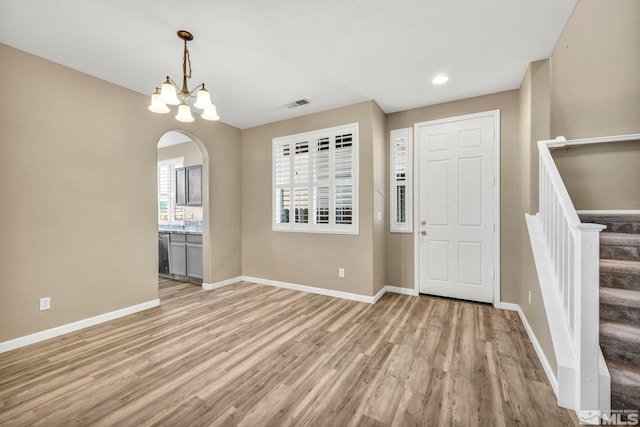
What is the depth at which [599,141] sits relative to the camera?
2.45 metres

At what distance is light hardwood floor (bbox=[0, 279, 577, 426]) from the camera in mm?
1663

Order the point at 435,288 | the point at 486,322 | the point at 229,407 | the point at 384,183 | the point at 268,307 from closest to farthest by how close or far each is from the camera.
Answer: the point at 229,407
the point at 486,322
the point at 268,307
the point at 435,288
the point at 384,183

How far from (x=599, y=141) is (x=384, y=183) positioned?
2321 millimetres

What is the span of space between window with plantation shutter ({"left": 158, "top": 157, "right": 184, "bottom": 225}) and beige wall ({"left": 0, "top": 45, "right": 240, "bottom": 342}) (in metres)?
3.00

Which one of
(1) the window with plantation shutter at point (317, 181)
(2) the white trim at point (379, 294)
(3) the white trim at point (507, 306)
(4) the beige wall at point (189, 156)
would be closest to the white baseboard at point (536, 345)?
(3) the white trim at point (507, 306)

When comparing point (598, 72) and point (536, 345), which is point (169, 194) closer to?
point (536, 345)

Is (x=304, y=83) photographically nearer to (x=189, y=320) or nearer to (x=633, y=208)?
(x=189, y=320)

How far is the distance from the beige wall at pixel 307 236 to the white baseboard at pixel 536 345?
168 centimetres

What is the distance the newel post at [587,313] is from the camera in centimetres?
150

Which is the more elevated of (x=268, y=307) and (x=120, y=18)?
(x=120, y=18)

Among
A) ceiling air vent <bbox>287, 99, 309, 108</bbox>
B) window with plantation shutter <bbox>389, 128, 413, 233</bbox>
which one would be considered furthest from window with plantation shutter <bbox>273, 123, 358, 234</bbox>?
window with plantation shutter <bbox>389, 128, 413, 233</bbox>

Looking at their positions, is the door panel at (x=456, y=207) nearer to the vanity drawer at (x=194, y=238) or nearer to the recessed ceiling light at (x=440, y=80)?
the recessed ceiling light at (x=440, y=80)

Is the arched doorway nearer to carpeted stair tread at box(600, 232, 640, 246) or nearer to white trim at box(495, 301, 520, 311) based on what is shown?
white trim at box(495, 301, 520, 311)

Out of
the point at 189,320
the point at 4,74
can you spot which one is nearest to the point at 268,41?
the point at 4,74
